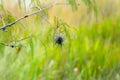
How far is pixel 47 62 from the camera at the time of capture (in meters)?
4.32

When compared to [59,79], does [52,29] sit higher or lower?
higher

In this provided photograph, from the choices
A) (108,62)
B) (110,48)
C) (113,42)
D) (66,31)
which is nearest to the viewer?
(66,31)

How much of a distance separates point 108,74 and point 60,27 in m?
1.86

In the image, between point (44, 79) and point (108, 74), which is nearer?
point (44, 79)

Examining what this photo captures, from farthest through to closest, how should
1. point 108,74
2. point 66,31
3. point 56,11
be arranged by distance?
point 56,11 → point 108,74 → point 66,31

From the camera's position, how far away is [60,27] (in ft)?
8.05

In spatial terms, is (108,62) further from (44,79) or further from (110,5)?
(110,5)

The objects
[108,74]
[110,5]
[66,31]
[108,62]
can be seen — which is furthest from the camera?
[110,5]

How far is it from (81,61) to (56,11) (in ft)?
8.86

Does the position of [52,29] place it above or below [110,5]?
above

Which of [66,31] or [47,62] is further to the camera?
[47,62]

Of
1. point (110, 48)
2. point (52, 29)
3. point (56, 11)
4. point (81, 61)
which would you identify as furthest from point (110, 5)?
point (52, 29)

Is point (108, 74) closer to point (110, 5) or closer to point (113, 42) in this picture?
point (113, 42)

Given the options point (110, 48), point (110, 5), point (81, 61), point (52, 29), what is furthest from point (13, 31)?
point (110, 5)
